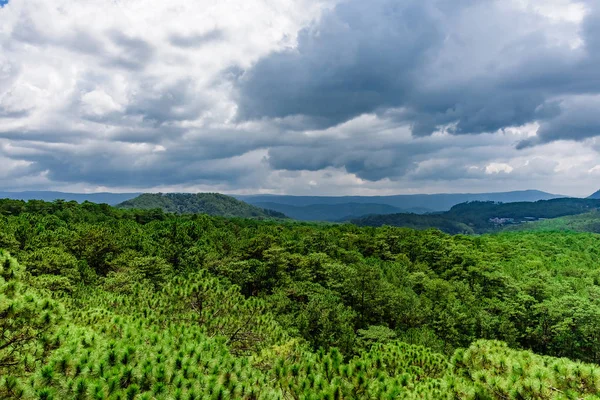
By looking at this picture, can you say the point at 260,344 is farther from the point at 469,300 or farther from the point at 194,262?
the point at 469,300

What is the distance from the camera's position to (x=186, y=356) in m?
7.94

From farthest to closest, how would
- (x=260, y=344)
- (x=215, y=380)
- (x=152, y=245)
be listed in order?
(x=152, y=245), (x=260, y=344), (x=215, y=380)

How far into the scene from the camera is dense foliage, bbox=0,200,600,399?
269 inches

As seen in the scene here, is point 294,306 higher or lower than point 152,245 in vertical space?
lower

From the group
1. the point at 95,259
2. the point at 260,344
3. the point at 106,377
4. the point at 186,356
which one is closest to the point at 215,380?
the point at 186,356

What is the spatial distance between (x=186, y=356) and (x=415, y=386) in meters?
6.41

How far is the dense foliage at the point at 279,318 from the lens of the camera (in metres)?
6.83

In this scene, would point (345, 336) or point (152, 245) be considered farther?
point (152, 245)

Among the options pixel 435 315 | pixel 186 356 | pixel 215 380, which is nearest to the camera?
pixel 215 380

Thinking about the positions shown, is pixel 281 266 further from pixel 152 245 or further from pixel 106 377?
pixel 106 377

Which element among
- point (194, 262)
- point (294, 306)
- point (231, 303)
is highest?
point (231, 303)

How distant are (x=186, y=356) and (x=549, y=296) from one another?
4497cm

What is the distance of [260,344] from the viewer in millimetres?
13734

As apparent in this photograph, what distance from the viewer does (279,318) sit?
2669cm
